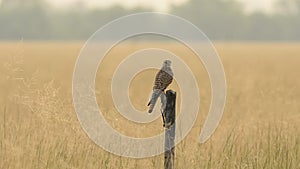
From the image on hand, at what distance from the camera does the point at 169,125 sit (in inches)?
164

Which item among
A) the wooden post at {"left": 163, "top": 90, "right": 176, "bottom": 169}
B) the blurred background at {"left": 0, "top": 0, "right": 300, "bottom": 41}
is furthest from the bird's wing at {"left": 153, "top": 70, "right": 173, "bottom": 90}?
the blurred background at {"left": 0, "top": 0, "right": 300, "bottom": 41}

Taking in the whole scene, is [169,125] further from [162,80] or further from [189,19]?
[189,19]

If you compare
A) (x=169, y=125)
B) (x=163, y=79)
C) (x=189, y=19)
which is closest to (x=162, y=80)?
(x=163, y=79)

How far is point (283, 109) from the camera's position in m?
8.29

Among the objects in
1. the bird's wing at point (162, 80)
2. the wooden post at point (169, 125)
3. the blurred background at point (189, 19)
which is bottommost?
the wooden post at point (169, 125)

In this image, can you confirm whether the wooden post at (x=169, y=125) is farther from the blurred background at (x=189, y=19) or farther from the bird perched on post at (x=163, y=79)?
the blurred background at (x=189, y=19)

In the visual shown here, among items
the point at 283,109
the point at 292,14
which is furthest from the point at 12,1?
the point at 283,109

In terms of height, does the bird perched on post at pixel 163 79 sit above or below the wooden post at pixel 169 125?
above

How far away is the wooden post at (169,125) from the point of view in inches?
163

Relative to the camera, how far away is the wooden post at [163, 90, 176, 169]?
13.6 feet

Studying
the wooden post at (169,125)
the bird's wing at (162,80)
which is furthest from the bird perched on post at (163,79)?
the wooden post at (169,125)

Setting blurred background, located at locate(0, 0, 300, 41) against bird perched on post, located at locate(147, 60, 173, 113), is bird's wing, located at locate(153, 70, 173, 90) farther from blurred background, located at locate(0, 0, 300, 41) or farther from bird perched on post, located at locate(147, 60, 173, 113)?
blurred background, located at locate(0, 0, 300, 41)

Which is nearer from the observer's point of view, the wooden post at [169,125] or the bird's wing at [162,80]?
the bird's wing at [162,80]

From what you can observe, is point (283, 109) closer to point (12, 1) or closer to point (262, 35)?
point (262, 35)
